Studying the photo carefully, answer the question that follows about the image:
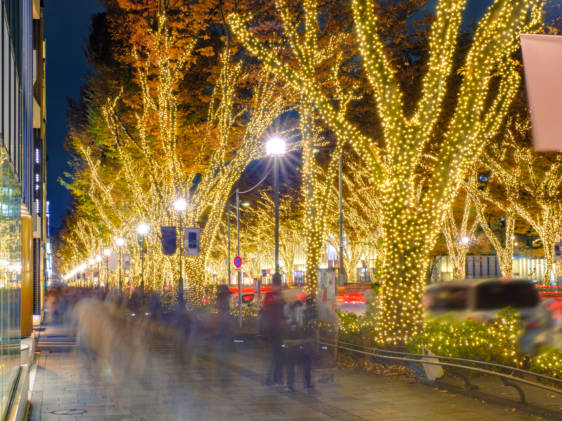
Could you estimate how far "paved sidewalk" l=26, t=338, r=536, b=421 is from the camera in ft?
36.0

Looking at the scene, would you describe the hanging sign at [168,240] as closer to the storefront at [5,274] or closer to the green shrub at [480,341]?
the green shrub at [480,341]

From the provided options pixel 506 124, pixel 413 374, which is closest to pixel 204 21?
pixel 506 124

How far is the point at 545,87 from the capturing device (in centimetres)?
426

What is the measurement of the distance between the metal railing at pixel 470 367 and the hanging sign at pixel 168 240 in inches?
511

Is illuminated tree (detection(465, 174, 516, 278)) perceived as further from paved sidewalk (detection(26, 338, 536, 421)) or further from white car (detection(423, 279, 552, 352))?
paved sidewalk (detection(26, 338, 536, 421))

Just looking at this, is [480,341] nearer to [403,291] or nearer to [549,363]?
[549,363]

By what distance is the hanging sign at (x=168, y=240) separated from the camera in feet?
95.2

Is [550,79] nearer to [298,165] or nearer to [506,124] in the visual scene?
[506,124]

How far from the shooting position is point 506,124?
27.7m

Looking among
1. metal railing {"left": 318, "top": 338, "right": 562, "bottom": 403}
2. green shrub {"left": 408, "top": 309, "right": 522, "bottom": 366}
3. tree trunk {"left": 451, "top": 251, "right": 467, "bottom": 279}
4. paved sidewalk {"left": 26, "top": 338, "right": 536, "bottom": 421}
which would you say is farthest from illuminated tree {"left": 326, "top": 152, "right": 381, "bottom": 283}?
paved sidewalk {"left": 26, "top": 338, "right": 536, "bottom": 421}

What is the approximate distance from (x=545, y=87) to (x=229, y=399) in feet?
30.4

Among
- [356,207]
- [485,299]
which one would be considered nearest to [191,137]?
[356,207]

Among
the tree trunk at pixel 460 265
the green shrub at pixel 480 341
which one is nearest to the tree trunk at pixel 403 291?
the green shrub at pixel 480 341

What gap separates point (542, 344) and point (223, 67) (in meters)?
18.5
